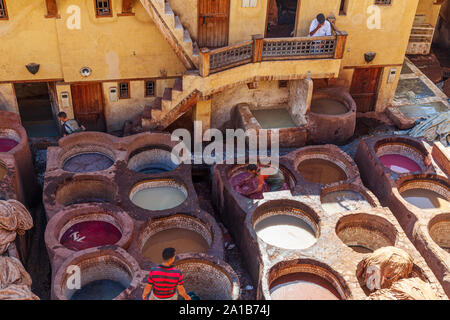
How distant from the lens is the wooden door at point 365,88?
889 inches

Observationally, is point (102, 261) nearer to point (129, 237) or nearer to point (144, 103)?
point (129, 237)

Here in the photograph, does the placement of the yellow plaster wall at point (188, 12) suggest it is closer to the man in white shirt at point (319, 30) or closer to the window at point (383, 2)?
the man in white shirt at point (319, 30)

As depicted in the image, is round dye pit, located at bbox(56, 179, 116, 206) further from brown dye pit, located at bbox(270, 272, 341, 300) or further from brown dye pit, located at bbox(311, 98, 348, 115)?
brown dye pit, located at bbox(311, 98, 348, 115)

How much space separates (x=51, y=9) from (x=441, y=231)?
15.1 metres

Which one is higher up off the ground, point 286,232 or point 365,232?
point 286,232

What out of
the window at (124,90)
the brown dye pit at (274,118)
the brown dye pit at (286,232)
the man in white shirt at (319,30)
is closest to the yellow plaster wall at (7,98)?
the window at (124,90)

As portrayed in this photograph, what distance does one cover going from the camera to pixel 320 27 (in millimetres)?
19500

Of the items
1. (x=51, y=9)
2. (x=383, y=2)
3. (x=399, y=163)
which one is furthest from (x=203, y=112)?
(x=383, y=2)

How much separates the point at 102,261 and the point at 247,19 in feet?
34.2

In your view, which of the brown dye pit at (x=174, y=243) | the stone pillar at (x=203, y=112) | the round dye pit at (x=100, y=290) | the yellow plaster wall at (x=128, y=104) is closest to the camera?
the round dye pit at (x=100, y=290)

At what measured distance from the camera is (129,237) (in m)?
14.5

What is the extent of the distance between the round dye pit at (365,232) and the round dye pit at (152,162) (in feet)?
20.8

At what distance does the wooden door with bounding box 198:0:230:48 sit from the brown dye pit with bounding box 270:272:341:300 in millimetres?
9387

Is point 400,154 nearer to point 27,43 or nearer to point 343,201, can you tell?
point 343,201
